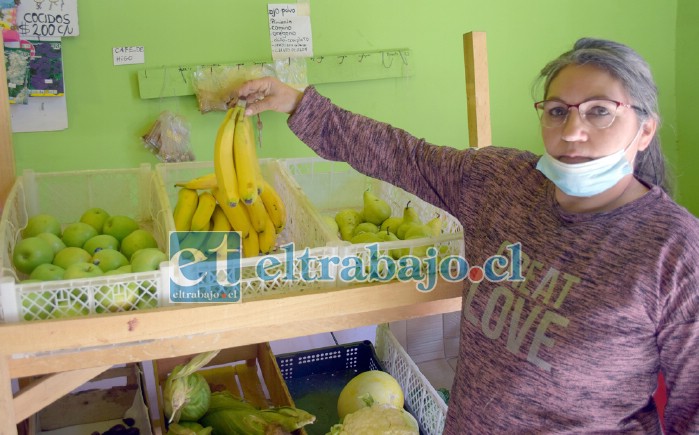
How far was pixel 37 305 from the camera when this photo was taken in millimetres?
1081

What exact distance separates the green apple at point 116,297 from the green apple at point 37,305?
3.0 inches

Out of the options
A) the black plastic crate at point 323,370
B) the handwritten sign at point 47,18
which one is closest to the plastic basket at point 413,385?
the black plastic crate at point 323,370

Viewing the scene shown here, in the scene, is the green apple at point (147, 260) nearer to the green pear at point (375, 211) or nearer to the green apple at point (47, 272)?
the green apple at point (47, 272)

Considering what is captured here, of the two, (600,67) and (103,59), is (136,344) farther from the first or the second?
(103,59)

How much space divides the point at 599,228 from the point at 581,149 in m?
0.13

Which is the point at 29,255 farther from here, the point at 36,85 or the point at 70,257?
the point at 36,85

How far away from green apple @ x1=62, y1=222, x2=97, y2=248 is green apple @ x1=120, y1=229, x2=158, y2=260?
0.25 feet

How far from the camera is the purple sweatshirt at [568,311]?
0.94 m

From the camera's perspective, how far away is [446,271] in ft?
4.36

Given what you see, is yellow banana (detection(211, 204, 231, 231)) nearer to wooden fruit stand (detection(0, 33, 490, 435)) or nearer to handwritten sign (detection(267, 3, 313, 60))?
wooden fruit stand (detection(0, 33, 490, 435))

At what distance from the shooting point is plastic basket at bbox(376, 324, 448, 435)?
1634 mm

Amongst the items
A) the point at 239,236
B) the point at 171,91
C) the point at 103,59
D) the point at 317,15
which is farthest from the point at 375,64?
the point at 239,236

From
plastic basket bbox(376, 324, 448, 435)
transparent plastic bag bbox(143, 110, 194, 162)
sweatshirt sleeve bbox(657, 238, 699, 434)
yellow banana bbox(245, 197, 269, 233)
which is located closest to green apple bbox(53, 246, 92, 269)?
yellow banana bbox(245, 197, 269, 233)

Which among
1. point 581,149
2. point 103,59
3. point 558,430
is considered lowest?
point 558,430
